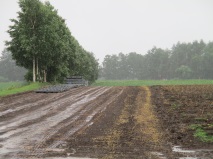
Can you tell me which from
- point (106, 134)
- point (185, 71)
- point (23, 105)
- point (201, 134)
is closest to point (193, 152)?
point (201, 134)

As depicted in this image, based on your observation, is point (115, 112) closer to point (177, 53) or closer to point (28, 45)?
point (28, 45)

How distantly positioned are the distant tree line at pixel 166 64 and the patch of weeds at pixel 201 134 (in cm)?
11446

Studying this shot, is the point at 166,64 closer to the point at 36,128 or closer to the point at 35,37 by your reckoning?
the point at 35,37

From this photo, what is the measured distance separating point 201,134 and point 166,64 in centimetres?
13822

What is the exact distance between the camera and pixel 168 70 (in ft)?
462

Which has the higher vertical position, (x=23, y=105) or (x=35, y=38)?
(x=35, y=38)

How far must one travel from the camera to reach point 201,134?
7781mm

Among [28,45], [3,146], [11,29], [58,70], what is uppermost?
[11,29]

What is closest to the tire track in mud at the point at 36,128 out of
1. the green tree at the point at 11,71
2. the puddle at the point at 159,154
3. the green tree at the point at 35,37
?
the puddle at the point at 159,154

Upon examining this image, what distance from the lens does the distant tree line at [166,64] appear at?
120350mm

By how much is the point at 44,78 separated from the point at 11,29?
840 cm

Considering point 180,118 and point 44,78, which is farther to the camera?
point 44,78

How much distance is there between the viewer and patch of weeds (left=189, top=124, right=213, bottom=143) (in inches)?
287

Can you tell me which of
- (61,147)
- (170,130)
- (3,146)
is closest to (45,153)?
(61,147)
